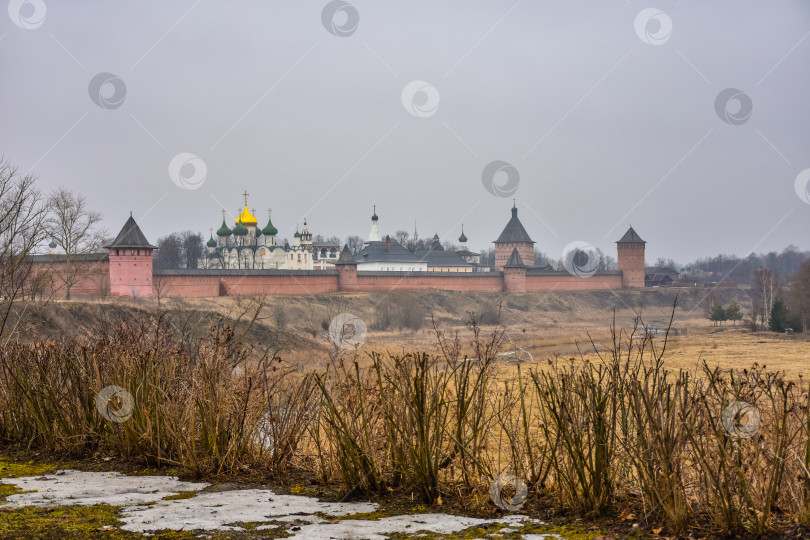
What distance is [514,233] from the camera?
7081cm

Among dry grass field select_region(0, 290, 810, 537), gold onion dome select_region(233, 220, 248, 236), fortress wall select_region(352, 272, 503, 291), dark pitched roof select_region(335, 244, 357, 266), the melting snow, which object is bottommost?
the melting snow

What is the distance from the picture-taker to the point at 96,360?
4934mm

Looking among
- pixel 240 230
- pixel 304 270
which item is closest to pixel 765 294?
pixel 304 270

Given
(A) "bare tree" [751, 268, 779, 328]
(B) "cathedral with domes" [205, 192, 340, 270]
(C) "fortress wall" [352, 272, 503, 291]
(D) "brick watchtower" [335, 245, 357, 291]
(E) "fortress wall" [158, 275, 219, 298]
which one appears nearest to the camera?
(E) "fortress wall" [158, 275, 219, 298]

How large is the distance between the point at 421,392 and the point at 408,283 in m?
45.6

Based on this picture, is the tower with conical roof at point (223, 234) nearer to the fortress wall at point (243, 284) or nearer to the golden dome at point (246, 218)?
the golden dome at point (246, 218)

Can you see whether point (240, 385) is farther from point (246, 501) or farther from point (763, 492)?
point (763, 492)

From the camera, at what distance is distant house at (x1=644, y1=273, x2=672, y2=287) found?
221 feet

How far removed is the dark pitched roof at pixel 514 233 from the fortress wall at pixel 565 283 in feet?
36.9

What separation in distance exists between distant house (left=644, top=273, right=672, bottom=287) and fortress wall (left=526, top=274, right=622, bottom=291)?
311 inches

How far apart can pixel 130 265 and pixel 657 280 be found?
46.1 m

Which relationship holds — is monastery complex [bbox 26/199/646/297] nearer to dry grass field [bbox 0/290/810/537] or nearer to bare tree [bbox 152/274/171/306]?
bare tree [bbox 152/274/171/306]

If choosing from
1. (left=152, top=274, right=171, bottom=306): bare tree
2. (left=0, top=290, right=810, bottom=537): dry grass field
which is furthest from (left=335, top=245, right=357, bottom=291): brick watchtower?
(left=0, top=290, right=810, bottom=537): dry grass field

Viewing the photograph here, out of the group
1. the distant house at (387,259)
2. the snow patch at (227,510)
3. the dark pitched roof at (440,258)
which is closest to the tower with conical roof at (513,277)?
the distant house at (387,259)
